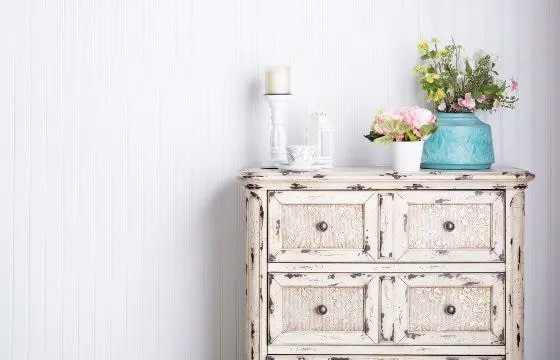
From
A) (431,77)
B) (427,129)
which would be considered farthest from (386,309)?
(431,77)

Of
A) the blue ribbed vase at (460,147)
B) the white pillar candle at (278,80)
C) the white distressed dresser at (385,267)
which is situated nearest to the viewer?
the white distressed dresser at (385,267)

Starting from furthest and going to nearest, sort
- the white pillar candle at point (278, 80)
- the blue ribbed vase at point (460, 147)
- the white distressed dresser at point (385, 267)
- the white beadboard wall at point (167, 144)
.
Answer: the white beadboard wall at point (167, 144)
the white pillar candle at point (278, 80)
the blue ribbed vase at point (460, 147)
the white distressed dresser at point (385, 267)

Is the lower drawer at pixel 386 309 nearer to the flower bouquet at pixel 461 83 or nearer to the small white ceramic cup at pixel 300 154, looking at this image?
the small white ceramic cup at pixel 300 154

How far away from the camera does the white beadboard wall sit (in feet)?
10.3

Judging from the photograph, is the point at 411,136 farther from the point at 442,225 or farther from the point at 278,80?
the point at 278,80

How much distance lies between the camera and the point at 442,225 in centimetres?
269

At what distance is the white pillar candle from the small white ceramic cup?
0.30 meters

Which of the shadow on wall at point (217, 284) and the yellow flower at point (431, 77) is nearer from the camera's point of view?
the yellow flower at point (431, 77)

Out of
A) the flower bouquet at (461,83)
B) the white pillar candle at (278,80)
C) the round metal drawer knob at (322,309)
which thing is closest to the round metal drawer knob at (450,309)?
the round metal drawer knob at (322,309)

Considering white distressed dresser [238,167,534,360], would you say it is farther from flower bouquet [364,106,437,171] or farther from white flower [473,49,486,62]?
white flower [473,49,486,62]

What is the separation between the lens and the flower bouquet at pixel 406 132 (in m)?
2.75

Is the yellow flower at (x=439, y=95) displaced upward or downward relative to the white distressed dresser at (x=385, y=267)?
upward

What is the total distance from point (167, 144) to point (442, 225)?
1170 mm

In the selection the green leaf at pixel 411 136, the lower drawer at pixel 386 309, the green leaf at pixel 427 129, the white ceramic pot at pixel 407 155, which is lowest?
the lower drawer at pixel 386 309
